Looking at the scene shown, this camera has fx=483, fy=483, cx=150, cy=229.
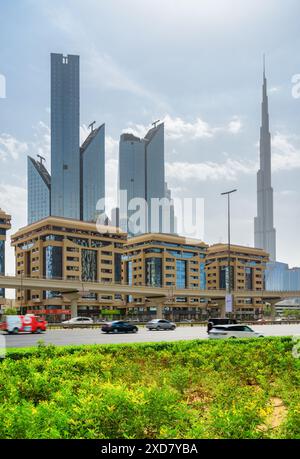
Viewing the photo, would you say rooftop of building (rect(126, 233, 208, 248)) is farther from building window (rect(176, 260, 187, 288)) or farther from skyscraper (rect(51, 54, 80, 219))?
skyscraper (rect(51, 54, 80, 219))

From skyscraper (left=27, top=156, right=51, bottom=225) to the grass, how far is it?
17649cm

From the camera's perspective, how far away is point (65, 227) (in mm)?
116312

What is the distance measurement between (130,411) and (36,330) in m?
37.8

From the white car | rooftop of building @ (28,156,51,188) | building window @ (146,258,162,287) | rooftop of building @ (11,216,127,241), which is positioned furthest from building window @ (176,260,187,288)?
the white car

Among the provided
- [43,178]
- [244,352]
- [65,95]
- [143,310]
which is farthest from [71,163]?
[244,352]

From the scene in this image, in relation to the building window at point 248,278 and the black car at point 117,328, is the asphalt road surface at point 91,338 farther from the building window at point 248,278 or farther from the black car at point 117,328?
the building window at point 248,278

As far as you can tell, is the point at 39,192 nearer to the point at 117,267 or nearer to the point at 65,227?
the point at 117,267

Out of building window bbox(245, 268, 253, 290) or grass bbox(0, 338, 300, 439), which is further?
building window bbox(245, 268, 253, 290)

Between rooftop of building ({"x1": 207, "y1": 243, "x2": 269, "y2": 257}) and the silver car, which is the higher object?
rooftop of building ({"x1": 207, "y1": 243, "x2": 269, "y2": 257})

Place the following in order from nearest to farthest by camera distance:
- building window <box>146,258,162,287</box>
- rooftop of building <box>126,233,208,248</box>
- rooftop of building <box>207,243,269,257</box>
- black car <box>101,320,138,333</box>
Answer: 1. black car <box>101,320,138,333</box>
2. rooftop of building <box>126,233,208,248</box>
3. building window <box>146,258,162,287</box>
4. rooftop of building <box>207,243,269,257</box>

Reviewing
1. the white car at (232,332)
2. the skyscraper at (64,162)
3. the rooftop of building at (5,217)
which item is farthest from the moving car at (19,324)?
the skyscraper at (64,162)

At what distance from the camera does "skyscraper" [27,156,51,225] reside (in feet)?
616

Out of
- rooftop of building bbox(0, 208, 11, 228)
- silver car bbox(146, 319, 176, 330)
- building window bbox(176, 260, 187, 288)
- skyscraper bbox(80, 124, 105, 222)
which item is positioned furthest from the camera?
skyscraper bbox(80, 124, 105, 222)

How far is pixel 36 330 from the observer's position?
139ft
